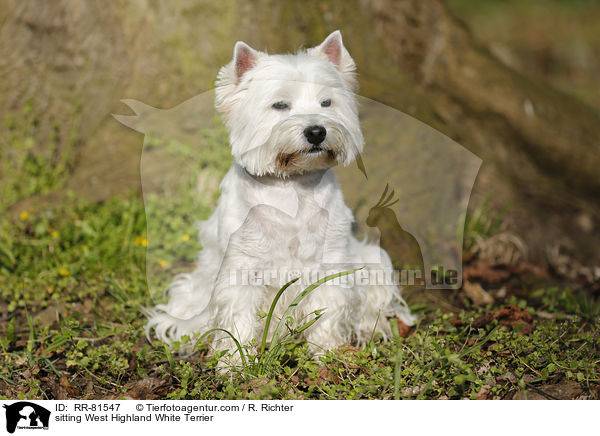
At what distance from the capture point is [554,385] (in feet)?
10.8

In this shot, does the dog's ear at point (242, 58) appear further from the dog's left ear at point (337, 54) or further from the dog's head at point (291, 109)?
the dog's left ear at point (337, 54)

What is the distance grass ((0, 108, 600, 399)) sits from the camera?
329cm

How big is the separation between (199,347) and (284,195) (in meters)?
1.21

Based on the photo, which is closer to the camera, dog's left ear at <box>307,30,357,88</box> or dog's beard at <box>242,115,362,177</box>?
dog's beard at <box>242,115,362,177</box>

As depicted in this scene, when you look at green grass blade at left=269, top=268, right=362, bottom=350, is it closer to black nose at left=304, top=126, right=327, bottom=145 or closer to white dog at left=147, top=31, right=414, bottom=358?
white dog at left=147, top=31, right=414, bottom=358

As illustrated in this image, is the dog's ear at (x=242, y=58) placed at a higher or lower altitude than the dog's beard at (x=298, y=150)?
higher

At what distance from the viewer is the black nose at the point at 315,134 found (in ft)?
10.2
